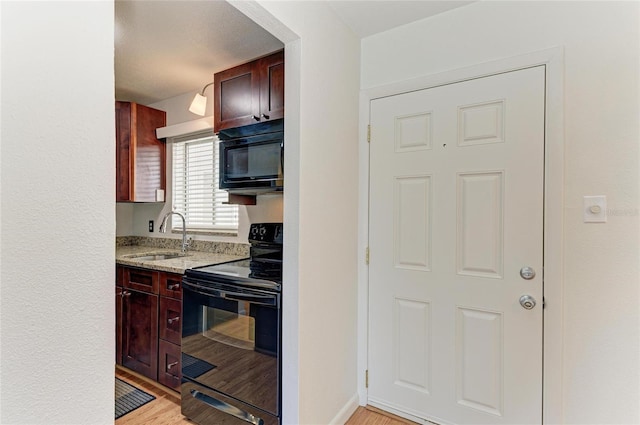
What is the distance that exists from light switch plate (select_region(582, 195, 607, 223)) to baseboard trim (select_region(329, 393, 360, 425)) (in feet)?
5.33

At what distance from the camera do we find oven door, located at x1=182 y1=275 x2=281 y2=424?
1.64m

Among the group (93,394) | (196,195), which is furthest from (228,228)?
(93,394)

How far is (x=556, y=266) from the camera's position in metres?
1.51

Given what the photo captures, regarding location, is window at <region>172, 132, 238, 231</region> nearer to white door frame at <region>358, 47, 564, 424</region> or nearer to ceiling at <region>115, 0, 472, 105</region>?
ceiling at <region>115, 0, 472, 105</region>

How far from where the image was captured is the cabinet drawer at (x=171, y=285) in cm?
211

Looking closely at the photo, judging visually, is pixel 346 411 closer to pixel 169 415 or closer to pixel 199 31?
pixel 169 415

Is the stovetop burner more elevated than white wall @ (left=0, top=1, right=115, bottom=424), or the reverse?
white wall @ (left=0, top=1, right=115, bottom=424)

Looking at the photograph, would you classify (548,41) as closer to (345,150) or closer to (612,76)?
(612,76)

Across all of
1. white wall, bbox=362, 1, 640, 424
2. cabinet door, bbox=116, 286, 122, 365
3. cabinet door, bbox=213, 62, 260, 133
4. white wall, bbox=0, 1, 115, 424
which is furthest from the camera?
cabinet door, bbox=116, 286, 122, 365

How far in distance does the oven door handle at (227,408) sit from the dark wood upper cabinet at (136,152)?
6.07ft

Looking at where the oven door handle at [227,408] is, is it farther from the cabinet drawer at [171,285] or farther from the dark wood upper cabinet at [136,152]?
the dark wood upper cabinet at [136,152]

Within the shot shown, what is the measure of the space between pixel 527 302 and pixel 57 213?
1.89 m

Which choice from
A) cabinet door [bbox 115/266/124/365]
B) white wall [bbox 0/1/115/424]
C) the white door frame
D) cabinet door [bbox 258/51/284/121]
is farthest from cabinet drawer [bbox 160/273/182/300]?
the white door frame

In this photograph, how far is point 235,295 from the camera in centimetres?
173
